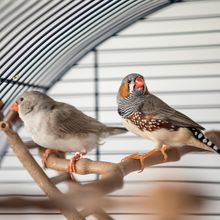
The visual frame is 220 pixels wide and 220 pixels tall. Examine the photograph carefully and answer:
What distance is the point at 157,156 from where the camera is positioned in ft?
2.99

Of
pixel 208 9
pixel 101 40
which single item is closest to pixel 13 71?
pixel 101 40

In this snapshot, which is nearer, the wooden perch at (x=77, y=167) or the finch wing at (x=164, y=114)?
the wooden perch at (x=77, y=167)

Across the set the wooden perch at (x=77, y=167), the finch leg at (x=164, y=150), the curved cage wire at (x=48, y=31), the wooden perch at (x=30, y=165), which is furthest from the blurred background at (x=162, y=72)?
the wooden perch at (x=30, y=165)

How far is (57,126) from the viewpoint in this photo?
0.88 metres

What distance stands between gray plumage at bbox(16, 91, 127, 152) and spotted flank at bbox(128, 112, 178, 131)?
0.05 metres

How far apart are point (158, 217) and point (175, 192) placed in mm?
15

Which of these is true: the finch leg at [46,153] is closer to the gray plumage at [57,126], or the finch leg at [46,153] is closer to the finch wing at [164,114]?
the gray plumage at [57,126]

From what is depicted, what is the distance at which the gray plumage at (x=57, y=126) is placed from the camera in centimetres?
88

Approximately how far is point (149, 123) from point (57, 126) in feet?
0.65

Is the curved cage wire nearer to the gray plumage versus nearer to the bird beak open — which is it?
the gray plumage

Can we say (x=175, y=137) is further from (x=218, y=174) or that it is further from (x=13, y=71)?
(x=218, y=174)

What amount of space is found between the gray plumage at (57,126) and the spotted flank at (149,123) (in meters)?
0.05

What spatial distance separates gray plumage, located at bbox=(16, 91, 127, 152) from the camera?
0.88m

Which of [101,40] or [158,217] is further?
[101,40]
